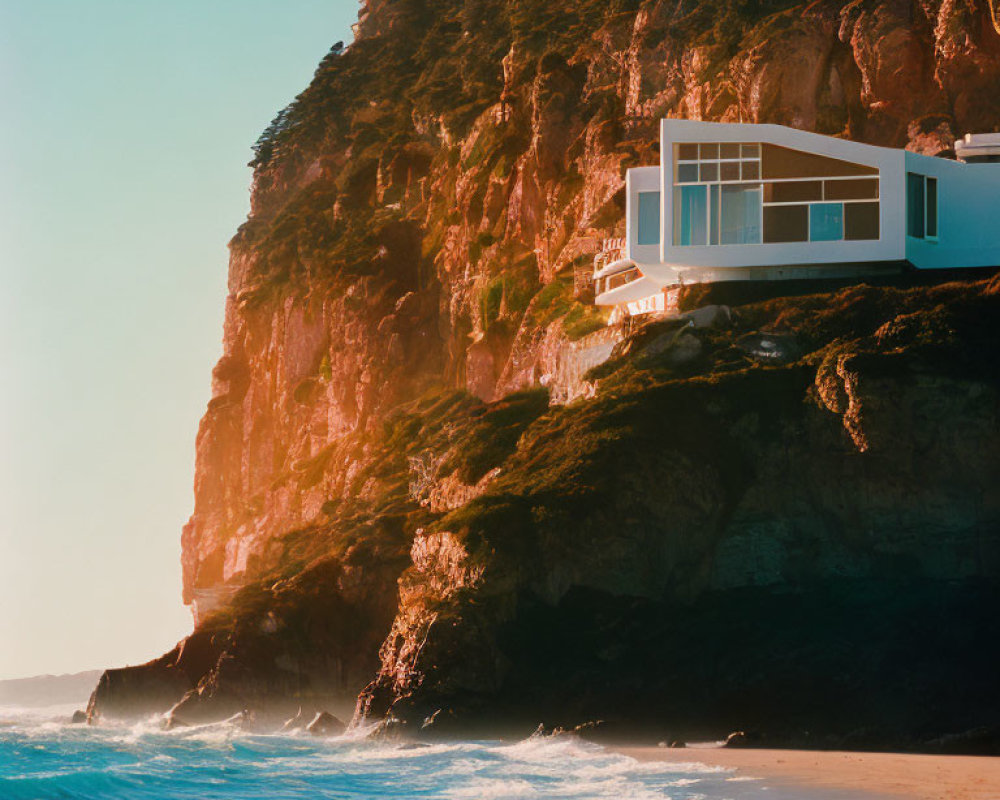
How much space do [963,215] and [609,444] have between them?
1798 centimetres

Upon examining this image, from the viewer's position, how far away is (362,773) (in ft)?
126

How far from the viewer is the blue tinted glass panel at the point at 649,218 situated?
196 feet

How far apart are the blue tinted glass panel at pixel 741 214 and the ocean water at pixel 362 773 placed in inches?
879

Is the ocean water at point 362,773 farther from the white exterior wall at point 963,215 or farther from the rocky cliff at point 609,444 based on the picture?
the white exterior wall at point 963,215

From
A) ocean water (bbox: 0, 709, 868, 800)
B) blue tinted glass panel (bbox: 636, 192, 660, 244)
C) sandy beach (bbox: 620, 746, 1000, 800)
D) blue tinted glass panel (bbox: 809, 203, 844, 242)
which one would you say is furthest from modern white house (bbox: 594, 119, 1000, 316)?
sandy beach (bbox: 620, 746, 1000, 800)

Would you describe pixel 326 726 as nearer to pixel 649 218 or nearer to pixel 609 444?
pixel 609 444

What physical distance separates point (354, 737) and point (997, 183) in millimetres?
30851

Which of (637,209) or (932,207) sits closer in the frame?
(932,207)

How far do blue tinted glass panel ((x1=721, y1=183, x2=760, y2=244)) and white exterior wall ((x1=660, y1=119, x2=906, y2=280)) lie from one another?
0.34 m

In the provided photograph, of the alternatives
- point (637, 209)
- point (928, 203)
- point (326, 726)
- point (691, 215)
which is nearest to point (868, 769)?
point (326, 726)

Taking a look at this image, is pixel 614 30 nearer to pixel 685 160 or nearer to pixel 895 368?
pixel 685 160

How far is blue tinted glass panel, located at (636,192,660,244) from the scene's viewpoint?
196 ft

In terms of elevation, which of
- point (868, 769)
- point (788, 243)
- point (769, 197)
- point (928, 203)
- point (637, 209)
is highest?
point (637, 209)

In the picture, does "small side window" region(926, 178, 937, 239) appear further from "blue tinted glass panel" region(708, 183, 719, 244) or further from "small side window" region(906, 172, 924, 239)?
"blue tinted glass panel" region(708, 183, 719, 244)
